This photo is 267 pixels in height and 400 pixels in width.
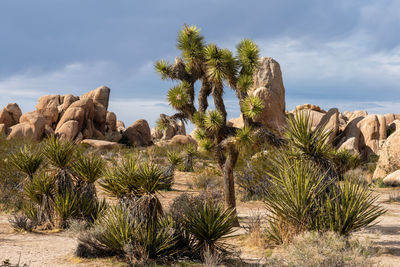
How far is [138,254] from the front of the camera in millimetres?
6840

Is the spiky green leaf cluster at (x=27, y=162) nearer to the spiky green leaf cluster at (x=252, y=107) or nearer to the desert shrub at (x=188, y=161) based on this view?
the spiky green leaf cluster at (x=252, y=107)

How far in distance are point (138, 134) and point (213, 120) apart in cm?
3836

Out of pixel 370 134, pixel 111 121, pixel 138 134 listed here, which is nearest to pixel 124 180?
pixel 370 134

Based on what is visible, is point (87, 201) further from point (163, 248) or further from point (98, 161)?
point (163, 248)

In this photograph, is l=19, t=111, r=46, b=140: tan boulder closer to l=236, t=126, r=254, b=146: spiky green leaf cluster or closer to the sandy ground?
the sandy ground

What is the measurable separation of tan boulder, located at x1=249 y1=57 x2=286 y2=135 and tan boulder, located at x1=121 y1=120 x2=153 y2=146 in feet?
58.2

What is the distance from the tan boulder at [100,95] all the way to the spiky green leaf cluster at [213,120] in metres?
39.8

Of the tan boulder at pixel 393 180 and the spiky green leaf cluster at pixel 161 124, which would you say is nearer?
the spiky green leaf cluster at pixel 161 124

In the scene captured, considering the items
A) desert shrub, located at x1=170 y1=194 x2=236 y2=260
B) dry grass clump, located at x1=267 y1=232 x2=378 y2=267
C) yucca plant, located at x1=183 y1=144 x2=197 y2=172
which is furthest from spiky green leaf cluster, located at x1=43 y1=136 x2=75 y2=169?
yucca plant, located at x1=183 y1=144 x2=197 y2=172

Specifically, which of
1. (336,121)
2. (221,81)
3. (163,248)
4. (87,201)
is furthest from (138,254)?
(336,121)

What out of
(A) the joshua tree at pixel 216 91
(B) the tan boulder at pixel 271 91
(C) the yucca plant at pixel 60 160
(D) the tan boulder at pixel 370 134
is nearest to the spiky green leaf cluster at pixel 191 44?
(A) the joshua tree at pixel 216 91

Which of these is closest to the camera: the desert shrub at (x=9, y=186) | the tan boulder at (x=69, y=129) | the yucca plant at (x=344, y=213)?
the yucca plant at (x=344, y=213)

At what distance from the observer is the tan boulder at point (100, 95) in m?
48.6

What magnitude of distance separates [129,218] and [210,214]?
156 centimetres
